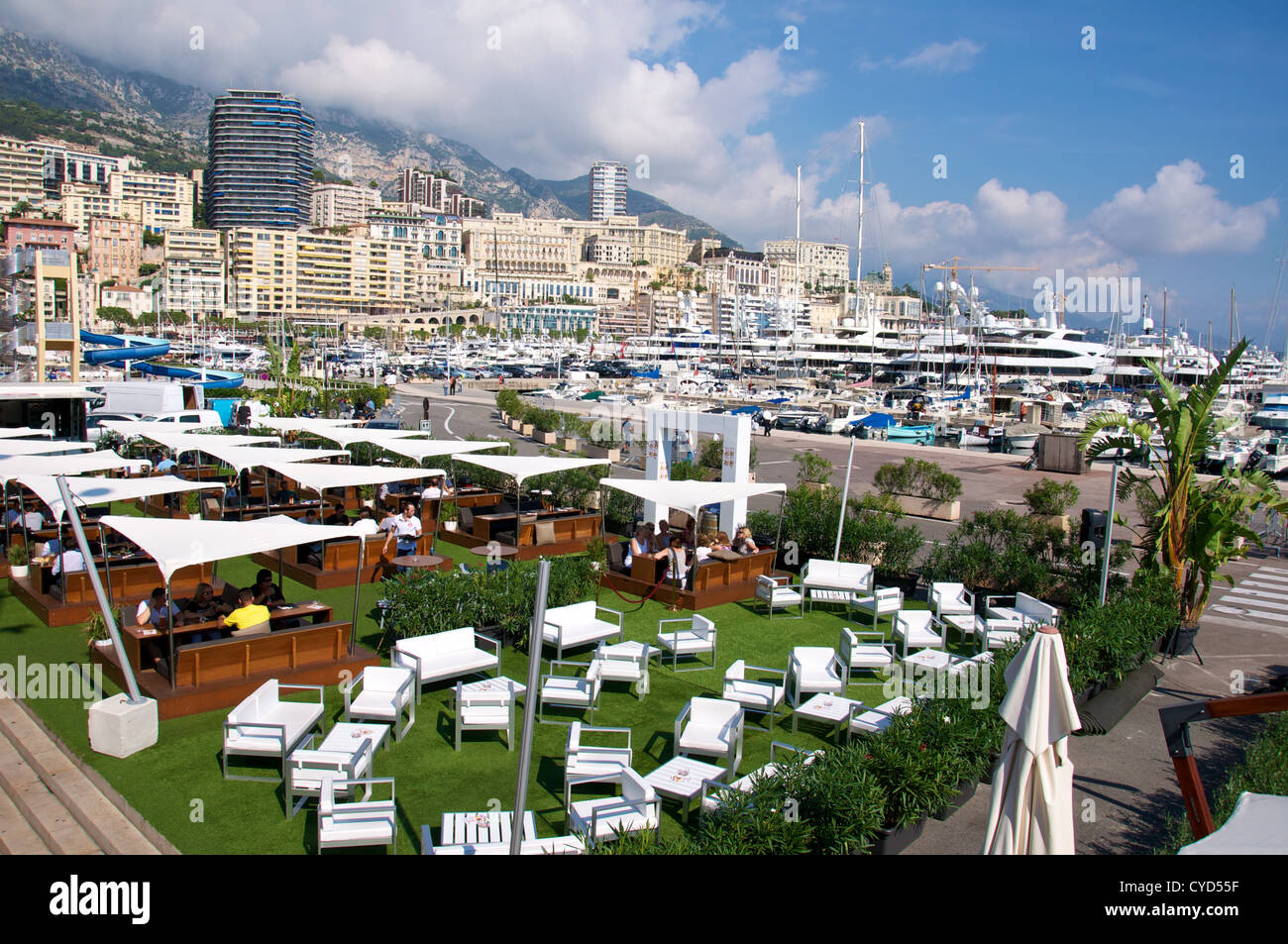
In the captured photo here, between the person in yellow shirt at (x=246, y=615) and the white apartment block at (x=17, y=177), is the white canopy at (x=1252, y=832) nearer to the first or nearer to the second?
the person in yellow shirt at (x=246, y=615)

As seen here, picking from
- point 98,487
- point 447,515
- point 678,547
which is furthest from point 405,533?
point 678,547

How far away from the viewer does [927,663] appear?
887 centimetres

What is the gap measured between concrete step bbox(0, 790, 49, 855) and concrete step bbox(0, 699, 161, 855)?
0.24 metres

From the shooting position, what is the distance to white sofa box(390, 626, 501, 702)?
8.05 m

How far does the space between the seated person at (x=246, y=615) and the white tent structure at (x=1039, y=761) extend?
22.1ft

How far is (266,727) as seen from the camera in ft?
21.3

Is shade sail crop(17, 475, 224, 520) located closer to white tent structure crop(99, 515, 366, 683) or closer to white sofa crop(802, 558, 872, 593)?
white tent structure crop(99, 515, 366, 683)

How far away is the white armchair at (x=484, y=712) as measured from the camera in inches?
280

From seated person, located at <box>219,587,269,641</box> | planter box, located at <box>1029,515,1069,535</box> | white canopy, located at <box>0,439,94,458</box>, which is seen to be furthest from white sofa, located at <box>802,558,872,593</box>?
white canopy, located at <box>0,439,94,458</box>

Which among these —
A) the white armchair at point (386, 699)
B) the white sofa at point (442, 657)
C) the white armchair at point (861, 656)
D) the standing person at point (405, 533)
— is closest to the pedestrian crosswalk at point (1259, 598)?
the white armchair at point (861, 656)

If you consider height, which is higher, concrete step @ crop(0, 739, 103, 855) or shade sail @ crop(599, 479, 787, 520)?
shade sail @ crop(599, 479, 787, 520)

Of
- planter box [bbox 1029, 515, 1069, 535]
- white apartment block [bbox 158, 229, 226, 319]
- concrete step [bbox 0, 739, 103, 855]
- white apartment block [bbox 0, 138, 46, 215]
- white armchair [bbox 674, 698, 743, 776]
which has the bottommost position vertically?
concrete step [bbox 0, 739, 103, 855]
